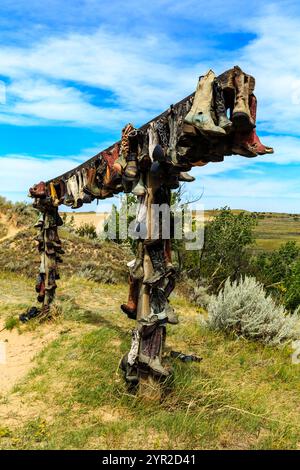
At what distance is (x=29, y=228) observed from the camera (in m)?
21.4

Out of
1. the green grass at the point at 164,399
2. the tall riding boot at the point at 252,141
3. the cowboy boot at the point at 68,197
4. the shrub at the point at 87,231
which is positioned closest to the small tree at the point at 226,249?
the shrub at the point at 87,231

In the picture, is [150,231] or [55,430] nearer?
[55,430]

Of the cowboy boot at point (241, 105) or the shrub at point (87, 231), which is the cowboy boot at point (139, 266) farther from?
the shrub at point (87, 231)

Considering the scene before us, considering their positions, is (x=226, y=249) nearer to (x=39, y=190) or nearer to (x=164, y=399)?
(x=39, y=190)

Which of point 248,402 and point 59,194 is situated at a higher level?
point 59,194

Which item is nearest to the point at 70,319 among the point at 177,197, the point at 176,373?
the point at 176,373

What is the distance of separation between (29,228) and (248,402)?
1762 cm

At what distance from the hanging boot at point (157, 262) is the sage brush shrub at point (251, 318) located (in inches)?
125

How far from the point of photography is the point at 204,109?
4066 mm

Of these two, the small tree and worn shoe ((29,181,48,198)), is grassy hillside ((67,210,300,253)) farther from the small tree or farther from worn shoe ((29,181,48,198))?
worn shoe ((29,181,48,198))

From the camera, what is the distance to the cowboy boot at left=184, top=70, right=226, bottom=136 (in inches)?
155

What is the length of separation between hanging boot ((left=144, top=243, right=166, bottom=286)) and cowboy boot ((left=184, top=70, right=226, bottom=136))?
181 centimetres

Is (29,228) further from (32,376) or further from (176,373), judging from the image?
(176,373)

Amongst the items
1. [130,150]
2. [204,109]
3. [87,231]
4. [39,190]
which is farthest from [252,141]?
[87,231]
